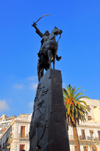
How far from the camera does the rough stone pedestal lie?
5.46 meters

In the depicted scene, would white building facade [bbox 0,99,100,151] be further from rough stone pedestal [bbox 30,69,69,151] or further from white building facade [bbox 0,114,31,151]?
rough stone pedestal [bbox 30,69,69,151]

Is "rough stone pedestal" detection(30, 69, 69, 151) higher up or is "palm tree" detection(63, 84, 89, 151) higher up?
"palm tree" detection(63, 84, 89, 151)

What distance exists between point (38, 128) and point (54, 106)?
1.28m

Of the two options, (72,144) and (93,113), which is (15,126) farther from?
(93,113)

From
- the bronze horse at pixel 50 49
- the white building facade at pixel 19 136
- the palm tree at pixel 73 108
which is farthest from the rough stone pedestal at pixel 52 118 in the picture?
the white building facade at pixel 19 136

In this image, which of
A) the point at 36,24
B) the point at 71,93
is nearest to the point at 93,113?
the point at 71,93

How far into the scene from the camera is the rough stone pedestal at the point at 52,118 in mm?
5465

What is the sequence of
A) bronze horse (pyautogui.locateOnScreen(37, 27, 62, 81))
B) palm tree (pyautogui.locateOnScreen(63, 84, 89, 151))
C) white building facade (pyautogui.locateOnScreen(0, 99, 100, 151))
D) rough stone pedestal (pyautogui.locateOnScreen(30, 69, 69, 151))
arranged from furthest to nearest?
white building facade (pyautogui.locateOnScreen(0, 99, 100, 151)) < palm tree (pyautogui.locateOnScreen(63, 84, 89, 151)) < bronze horse (pyautogui.locateOnScreen(37, 27, 62, 81)) < rough stone pedestal (pyautogui.locateOnScreen(30, 69, 69, 151))

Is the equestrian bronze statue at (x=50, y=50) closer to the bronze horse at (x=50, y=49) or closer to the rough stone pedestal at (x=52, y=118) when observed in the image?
the bronze horse at (x=50, y=49)

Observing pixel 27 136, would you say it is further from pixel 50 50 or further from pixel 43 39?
pixel 50 50

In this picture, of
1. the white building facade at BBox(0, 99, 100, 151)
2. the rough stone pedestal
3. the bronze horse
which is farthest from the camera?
the white building facade at BBox(0, 99, 100, 151)

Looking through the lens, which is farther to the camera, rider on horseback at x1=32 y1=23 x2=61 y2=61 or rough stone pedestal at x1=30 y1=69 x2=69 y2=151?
rider on horseback at x1=32 y1=23 x2=61 y2=61

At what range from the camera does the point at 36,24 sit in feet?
33.2

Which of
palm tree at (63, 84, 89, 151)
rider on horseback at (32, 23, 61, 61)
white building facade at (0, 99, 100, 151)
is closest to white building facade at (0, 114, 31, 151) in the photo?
white building facade at (0, 99, 100, 151)
